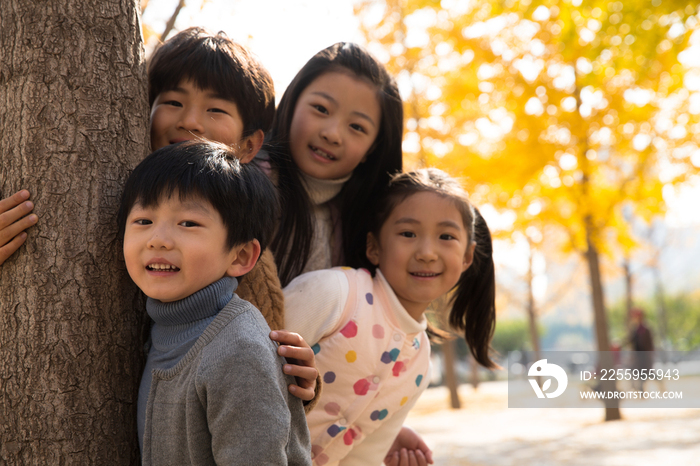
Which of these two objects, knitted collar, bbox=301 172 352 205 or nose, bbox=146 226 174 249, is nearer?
nose, bbox=146 226 174 249

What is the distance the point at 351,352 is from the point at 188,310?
32.0 inches

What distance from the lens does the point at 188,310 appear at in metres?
1.43

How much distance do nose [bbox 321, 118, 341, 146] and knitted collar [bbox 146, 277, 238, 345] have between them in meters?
1.08

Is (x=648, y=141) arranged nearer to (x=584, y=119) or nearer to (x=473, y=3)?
(x=584, y=119)

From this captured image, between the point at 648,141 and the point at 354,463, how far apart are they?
6.84 m

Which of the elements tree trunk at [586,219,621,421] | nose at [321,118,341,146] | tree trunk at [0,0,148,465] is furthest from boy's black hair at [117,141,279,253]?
tree trunk at [586,219,621,421]

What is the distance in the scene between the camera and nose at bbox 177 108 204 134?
1878 millimetres

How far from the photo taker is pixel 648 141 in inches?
296

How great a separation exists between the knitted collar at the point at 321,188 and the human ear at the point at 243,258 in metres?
0.94

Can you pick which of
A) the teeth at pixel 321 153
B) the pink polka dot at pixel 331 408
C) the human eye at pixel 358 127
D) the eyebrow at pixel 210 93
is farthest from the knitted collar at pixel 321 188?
the pink polka dot at pixel 331 408

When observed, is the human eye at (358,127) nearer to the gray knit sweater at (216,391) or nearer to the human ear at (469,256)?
the human ear at (469,256)

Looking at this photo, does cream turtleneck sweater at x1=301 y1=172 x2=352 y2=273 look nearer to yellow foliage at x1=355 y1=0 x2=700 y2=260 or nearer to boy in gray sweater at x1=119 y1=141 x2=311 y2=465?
boy in gray sweater at x1=119 y1=141 x2=311 y2=465

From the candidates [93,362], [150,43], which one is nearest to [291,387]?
[93,362]

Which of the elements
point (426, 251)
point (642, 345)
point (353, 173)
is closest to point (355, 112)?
point (353, 173)
